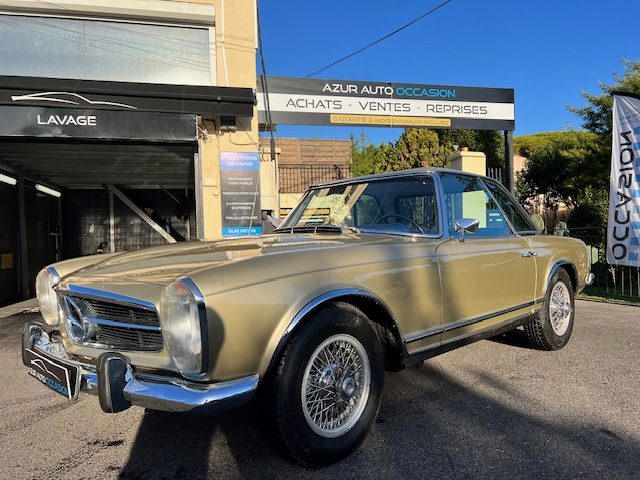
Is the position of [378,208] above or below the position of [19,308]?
above

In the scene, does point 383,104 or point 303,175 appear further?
point 303,175

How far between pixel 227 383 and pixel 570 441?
209 centimetres

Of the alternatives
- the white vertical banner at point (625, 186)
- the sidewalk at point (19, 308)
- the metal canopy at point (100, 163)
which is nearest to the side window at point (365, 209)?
the white vertical banner at point (625, 186)

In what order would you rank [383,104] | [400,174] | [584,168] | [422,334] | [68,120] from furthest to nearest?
[584,168]
[383,104]
[68,120]
[400,174]
[422,334]

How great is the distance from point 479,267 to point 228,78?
6.63 metres

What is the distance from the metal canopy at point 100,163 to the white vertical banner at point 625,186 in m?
7.07

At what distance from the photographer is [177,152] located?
31.2 feet

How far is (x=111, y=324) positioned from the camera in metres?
2.53

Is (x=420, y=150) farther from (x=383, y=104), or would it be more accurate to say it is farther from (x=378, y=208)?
(x=378, y=208)

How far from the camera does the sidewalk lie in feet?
27.4

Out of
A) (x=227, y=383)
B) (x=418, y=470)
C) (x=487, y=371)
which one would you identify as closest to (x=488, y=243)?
(x=487, y=371)

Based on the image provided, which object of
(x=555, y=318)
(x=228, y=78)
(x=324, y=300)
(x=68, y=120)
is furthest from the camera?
(x=228, y=78)

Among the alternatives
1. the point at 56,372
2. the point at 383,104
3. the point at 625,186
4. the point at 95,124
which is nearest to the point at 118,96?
the point at 95,124

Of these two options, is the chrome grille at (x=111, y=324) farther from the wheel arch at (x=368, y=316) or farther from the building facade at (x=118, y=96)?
the building facade at (x=118, y=96)
